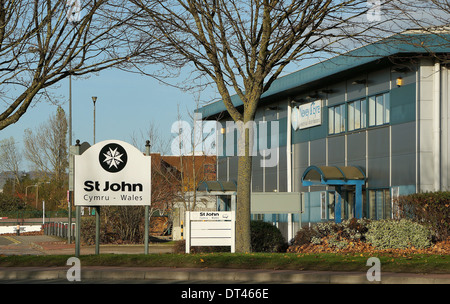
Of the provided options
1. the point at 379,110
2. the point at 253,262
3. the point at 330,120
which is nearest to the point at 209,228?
the point at 253,262

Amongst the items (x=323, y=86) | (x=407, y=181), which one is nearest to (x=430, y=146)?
(x=407, y=181)

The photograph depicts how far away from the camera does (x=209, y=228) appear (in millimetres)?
20891

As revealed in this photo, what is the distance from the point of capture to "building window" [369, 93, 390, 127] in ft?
100

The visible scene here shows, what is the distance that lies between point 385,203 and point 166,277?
16.7 metres

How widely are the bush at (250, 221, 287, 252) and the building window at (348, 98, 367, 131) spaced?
9793mm

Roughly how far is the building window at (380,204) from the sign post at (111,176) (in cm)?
1274

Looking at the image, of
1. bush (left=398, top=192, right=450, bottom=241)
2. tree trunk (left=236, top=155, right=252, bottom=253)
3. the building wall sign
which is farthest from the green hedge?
the building wall sign

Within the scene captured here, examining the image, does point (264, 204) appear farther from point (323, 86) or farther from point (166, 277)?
point (166, 277)

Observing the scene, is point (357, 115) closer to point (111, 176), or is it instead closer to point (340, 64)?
point (340, 64)

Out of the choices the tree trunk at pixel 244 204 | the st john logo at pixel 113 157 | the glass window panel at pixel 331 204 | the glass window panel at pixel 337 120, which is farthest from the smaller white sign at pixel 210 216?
the glass window panel at pixel 337 120

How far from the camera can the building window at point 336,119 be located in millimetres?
34250

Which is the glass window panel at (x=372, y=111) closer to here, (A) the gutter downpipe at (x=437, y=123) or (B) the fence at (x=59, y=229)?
(A) the gutter downpipe at (x=437, y=123)

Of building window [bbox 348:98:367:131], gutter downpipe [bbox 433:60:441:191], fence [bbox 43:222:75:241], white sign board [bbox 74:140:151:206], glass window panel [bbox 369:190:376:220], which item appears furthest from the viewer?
fence [bbox 43:222:75:241]

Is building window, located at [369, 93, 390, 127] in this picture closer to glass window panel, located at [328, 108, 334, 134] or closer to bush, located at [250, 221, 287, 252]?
glass window panel, located at [328, 108, 334, 134]
